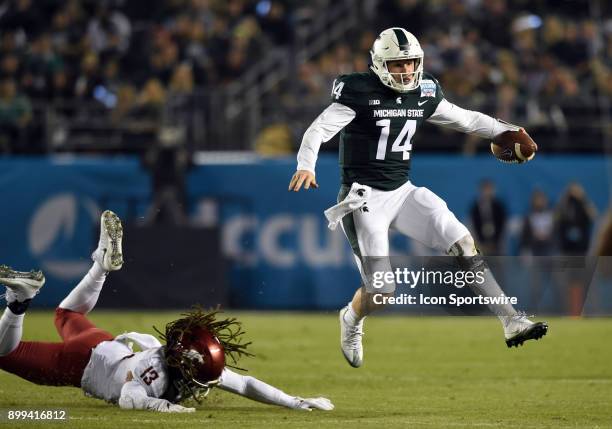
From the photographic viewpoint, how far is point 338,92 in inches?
338

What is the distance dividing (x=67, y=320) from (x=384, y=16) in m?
12.0

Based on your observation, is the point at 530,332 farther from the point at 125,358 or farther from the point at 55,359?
the point at 55,359

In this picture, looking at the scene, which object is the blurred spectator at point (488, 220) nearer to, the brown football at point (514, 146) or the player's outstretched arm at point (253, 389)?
the brown football at point (514, 146)

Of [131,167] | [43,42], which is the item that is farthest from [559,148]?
[43,42]

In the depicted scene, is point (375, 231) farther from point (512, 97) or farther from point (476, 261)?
point (512, 97)

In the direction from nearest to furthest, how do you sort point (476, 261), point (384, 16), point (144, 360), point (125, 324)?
point (144, 360) < point (476, 261) < point (125, 324) < point (384, 16)

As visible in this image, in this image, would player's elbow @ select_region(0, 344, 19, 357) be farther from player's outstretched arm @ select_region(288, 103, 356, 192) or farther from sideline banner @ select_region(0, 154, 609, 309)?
sideline banner @ select_region(0, 154, 609, 309)

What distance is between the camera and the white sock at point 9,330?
7539 mm

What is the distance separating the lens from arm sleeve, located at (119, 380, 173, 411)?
23.2ft

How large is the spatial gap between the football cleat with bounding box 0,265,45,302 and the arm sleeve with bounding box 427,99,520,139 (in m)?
3.09

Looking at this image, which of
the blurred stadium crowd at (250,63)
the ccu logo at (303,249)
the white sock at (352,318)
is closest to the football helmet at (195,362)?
the white sock at (352,318)

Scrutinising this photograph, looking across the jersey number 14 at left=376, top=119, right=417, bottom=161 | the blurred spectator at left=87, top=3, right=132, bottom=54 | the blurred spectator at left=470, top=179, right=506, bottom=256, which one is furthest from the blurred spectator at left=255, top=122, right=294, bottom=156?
the jersey number 14 at left=376, top=119, right=417, bottom=161

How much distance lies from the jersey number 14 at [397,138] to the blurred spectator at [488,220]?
A: 7.34 meters

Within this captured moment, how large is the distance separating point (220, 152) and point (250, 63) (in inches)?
72.9
